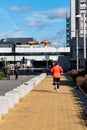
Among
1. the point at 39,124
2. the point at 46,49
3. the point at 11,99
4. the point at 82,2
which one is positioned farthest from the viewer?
the point at 46,49

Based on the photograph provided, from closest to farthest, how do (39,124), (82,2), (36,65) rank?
(39,124), (82,2), (36,65)

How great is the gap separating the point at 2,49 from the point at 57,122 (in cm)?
15320

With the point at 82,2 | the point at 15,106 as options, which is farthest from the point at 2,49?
the point at 15,106

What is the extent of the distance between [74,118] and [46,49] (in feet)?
495

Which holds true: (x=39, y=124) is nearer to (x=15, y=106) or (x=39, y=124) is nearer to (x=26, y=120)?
(x=26, y=120)

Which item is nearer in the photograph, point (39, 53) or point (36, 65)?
point (36, 65)

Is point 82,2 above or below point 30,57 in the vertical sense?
above

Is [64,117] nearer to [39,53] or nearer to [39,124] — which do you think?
[39,124]

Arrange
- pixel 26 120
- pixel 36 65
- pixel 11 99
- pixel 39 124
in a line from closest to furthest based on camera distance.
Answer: pixel 39 124
pixel 26 120
pixel 11 99
pixel 36 65

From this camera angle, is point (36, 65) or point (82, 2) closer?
point (82, 2)

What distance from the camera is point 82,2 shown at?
365 feet

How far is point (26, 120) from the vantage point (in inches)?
537

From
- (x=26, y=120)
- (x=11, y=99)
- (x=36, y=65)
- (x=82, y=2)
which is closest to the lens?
(x=26, y=120)

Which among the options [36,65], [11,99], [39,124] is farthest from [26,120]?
[36,65]
